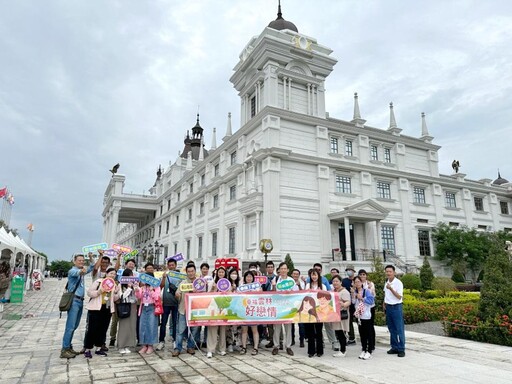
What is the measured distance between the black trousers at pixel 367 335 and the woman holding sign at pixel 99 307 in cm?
547

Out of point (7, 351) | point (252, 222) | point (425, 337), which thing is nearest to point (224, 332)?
point (7, 351)

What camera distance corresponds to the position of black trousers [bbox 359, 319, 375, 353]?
7.30 m

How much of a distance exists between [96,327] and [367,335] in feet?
19.2

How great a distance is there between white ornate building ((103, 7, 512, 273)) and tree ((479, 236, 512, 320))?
598 inches

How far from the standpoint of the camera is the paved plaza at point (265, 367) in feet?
18.8

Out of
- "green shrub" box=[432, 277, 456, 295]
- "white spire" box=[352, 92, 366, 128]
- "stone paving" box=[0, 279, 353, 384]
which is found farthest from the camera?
"white spire" box=[352, 92, 366, 128]

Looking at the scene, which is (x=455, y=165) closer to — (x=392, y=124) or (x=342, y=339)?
(x=392, y=124)

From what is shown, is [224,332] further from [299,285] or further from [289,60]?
[289,60]

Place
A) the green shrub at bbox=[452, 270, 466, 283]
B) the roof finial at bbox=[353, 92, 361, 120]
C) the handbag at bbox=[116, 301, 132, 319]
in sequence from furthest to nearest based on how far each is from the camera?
the roof finial at bbox=[353, 92, 361, 120] < the green shrub at bbox=[452, 270, 466, 283] < the handbag at bbox=[116, 301, 132, 319]

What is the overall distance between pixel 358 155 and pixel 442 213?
35.1 ft

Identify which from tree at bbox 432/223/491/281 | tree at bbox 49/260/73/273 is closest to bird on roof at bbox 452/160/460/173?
tree at bbox 432/223/491/281

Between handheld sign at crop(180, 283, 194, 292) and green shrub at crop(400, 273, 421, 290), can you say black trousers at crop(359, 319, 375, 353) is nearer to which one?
handheld sign at crop(180, 283, 194, 292)

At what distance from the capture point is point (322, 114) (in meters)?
29.0

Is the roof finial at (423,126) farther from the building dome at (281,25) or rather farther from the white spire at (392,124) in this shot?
the building dome at (281,25)
